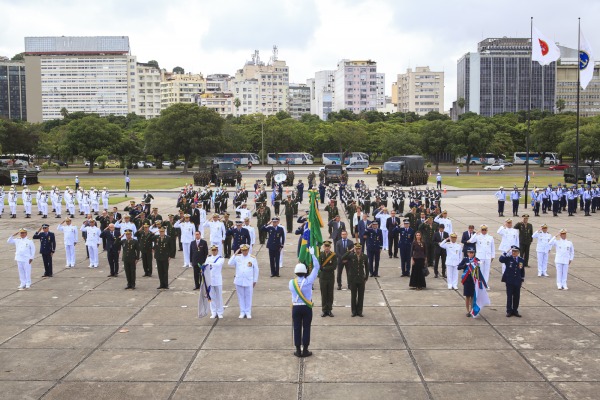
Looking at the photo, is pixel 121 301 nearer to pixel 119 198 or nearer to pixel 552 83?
pixel 119 198

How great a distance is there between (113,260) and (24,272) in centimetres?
224

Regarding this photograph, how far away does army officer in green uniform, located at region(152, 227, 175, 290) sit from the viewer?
1516cm

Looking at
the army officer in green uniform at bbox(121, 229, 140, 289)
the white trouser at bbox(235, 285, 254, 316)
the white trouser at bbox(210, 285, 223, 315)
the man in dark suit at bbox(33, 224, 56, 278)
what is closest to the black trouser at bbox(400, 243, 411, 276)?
the white trouser at bbox(235, 285, 254, 316)

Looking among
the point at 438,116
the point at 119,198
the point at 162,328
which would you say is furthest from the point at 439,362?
the point at 438,116

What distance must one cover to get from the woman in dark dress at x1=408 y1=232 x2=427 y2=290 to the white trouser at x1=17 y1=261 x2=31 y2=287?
9.39 metres

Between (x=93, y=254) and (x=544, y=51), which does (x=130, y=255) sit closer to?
(x=93, y=254)

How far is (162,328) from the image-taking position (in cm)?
1194

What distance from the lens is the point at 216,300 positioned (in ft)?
41.4

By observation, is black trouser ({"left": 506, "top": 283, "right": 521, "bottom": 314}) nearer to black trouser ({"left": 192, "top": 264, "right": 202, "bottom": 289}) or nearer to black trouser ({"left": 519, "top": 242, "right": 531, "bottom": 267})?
black trouser ({"left": 519, "top": 242, "right": 531, "bottom": 267})

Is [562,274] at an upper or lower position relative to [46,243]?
lower

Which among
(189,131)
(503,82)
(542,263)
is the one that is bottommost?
(542,263)

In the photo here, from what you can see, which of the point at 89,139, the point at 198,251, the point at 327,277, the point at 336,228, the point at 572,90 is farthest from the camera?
the point at 572,90

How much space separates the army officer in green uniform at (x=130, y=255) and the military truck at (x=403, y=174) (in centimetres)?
3939

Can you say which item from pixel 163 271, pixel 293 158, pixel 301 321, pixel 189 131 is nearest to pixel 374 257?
pixel 163 271
